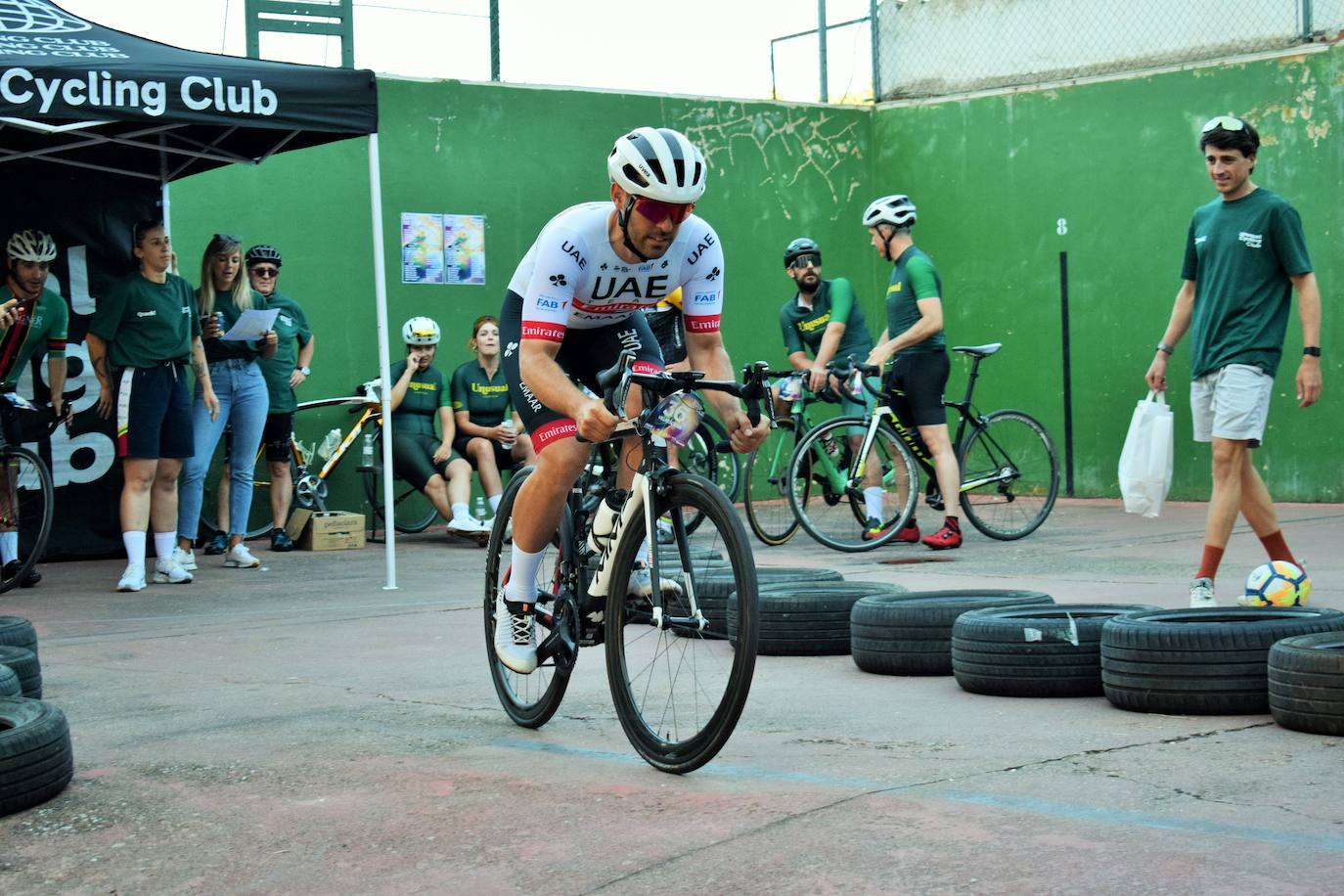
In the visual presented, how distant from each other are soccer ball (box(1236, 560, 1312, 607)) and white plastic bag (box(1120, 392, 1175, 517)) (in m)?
0.96

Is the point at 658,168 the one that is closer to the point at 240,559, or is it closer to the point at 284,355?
the point at 240,559

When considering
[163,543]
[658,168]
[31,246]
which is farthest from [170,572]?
[658,168]

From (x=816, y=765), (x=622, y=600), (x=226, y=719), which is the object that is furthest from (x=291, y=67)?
(x=816, y=765)

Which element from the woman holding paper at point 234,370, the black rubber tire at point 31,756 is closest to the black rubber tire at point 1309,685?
the black rubber tire at point 31,756

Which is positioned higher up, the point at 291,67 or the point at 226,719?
the point at 291,67

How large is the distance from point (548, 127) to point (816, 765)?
10.9 m

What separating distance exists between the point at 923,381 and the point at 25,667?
264 inches

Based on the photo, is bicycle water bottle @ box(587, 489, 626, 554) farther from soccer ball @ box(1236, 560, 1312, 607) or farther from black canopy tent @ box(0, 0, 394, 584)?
black canopy tent @ box(0, 0, 394, 584)

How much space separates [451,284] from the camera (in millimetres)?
13953

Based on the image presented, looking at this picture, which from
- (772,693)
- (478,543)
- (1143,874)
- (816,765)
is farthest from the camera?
(478,543)

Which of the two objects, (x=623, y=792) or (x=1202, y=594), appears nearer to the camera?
(x=623, y=792)

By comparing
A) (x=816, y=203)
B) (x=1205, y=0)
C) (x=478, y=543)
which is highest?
(x=1205, y=0)

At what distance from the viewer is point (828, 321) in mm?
11820

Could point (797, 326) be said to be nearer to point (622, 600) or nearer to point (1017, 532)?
point (1017, 532)
